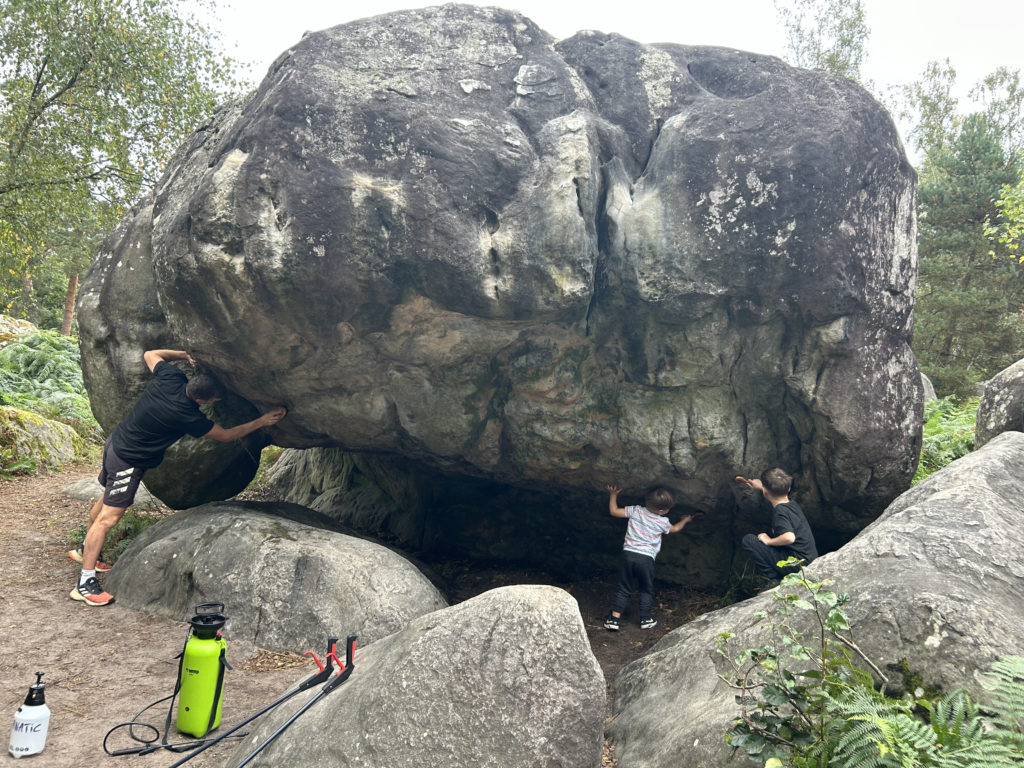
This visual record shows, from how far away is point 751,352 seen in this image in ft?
25.3

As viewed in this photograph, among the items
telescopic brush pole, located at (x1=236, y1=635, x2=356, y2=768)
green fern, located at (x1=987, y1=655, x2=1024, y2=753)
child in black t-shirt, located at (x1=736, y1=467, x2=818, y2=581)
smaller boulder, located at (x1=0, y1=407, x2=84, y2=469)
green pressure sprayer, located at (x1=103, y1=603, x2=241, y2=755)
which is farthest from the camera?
smaller boulder, located at (x1=0, y1=407, x2=84, y2=469)

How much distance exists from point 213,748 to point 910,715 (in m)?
4.26

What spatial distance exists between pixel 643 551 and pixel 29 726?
5.84 m

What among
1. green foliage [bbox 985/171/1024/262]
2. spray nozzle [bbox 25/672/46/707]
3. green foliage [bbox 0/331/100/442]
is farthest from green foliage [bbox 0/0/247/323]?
green foliage [bbox 985/171/1024/262]

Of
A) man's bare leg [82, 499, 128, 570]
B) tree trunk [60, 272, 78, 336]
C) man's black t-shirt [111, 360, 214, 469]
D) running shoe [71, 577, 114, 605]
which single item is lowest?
tree trunk [60, 272, 78, 336]

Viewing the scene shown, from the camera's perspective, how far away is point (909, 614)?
12.7 ft

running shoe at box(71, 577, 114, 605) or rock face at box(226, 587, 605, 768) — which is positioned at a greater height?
rock face at box(226, 587, 605, 768)

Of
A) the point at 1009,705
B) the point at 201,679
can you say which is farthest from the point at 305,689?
the point at 1009,705

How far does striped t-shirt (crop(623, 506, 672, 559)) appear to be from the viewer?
8.03 meters

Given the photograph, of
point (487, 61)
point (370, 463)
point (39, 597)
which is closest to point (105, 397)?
point (39, 597)

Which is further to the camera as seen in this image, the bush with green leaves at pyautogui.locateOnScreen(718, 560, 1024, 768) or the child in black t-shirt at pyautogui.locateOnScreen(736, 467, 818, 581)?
the child in black t-shirt at pyautogui.locateOnScreen(736, 467, 818, 581)

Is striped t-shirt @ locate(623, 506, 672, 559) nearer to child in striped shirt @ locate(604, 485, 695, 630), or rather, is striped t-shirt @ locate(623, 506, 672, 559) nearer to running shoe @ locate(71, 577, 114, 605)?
child in striped shirt @ locate(604, 485, 695, 630)

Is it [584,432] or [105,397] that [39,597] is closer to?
[105,397]

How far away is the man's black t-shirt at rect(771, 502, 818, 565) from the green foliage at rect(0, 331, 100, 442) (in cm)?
1503
